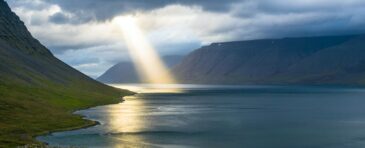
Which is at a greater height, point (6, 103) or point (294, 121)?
point (6, 103)

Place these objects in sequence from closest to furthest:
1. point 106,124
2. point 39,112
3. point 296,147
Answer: point 296,147 → point 106,124 → point 39,112

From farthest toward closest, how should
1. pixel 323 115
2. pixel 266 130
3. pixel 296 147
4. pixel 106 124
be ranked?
pixel 323 115
pixel 106 124
pixel 266 130
pixel 296 147

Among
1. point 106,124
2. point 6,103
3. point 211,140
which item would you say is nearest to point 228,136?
point 211,140

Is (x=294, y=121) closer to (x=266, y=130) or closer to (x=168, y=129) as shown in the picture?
(x=266, y=130)

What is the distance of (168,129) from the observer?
140 metres

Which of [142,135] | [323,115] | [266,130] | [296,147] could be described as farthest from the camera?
[323,115]

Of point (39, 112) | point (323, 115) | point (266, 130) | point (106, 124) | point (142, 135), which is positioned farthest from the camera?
point (323, 115)

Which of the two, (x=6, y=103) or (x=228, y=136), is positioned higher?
(x=6, y=103)

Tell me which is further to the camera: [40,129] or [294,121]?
[294,121]

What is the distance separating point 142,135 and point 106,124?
3105cm

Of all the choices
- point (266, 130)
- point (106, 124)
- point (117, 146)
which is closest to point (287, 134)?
point (266, 130)

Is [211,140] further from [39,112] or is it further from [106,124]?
[39,112]

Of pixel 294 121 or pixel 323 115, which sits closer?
pixel 294 121

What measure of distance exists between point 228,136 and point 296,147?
23.4 m
